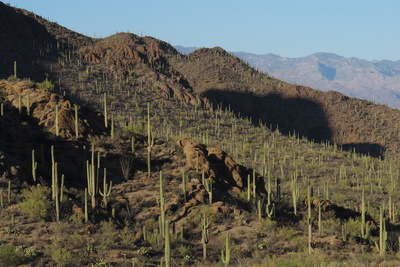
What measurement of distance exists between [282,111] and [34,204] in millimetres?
60704

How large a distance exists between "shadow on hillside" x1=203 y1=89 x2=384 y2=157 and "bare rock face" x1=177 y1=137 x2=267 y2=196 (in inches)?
1769

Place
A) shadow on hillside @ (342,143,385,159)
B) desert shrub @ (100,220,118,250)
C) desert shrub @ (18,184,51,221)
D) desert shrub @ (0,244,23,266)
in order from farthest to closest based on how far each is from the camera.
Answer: shadow on hillside @ (342,143,385,159) < desert shrub @ (18,184,51,221) < desert shrub @ (100,220,118,250) < desert shrub @ (0,244,23,266)

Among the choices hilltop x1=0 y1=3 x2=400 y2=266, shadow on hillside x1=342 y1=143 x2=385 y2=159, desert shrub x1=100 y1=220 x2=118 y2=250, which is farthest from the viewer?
shadow on hillside x1=342 y1=143 x2=385 y2=159

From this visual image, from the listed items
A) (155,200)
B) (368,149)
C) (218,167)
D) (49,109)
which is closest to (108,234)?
(155,200)

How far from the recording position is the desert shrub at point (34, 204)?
1321 cm

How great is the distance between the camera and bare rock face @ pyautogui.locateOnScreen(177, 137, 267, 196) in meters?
18.1

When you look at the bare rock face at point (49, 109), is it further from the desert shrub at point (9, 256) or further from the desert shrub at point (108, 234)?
the desert shrub at point (9, 256)

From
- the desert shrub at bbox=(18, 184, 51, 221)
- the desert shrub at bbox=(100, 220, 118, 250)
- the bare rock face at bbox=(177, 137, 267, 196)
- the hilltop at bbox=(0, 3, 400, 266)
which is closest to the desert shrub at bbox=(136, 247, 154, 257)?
the hilltop at bbox=(0, 3, 400, 266)

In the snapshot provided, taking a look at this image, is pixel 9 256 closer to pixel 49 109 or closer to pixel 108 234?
pixel 108 234

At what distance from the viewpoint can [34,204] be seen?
1330 centimetres

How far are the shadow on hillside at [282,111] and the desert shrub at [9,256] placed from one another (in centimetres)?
5467

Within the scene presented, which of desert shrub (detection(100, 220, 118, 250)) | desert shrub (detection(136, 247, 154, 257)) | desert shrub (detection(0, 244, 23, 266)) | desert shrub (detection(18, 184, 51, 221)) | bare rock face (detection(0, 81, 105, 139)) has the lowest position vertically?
desert shrub (detection(136, 247, 154, 257))

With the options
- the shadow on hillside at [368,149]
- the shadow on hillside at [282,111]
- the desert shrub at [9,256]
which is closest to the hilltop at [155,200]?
the desert shrub at [9,256]

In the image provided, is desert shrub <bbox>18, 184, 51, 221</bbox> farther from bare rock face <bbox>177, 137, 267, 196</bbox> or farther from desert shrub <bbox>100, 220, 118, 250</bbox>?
bare rock face <bbox>177, 137, 267, 196</bbox>
